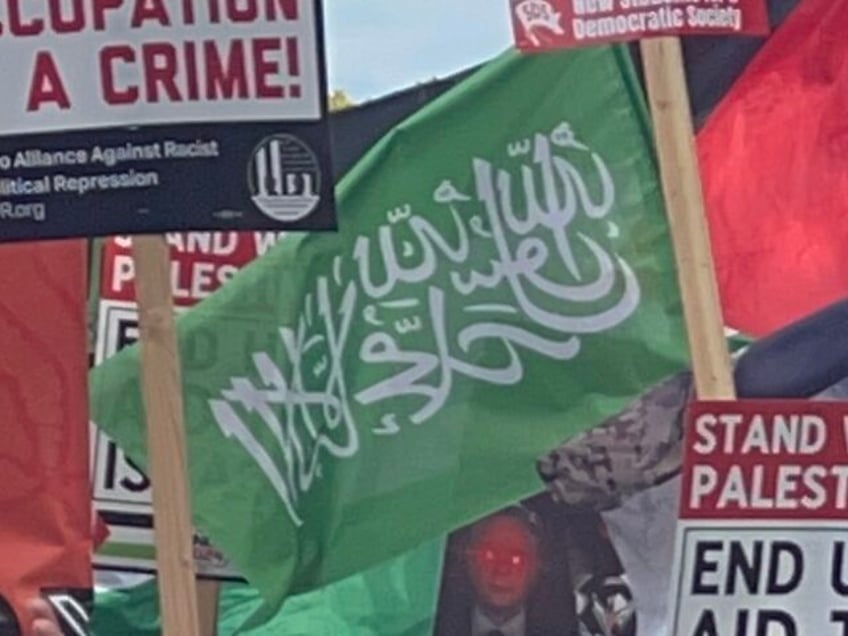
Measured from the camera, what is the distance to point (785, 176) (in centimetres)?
751

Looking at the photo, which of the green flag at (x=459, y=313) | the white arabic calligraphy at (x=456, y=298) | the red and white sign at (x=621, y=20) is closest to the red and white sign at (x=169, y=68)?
the red and white sign at (x=621, y=20)

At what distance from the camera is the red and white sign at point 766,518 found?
5.20 metres

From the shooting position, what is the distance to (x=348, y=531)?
6988 mm

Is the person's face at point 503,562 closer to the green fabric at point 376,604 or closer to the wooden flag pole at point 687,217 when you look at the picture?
the green fabric at point 376,604

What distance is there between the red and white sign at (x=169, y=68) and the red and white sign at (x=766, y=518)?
1.05 m

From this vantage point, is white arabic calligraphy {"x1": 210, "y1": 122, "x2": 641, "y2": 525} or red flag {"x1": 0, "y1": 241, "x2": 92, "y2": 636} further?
white arabic calligraphy {"x1": 210, "y1": 122, "x2": 641, "y2": 525}

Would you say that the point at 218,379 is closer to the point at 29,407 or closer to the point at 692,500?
the point at 29,407

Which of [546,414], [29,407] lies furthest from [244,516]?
[29,407]

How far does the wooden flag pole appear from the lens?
587 centimetres

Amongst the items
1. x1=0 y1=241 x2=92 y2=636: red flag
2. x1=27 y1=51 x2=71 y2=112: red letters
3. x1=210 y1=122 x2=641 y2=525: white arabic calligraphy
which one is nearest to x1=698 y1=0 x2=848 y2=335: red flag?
x1=210 y1=122 x2=641 y2=525: white arabic calligraphy

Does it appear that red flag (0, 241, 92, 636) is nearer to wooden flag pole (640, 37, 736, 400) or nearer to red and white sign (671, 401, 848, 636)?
red and white sign (671, 401, 848, 636)

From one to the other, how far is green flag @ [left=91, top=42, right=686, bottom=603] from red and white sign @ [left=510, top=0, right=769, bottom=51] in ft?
3.90

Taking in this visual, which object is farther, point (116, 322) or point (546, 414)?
point (116, 322)

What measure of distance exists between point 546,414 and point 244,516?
2.96ft
